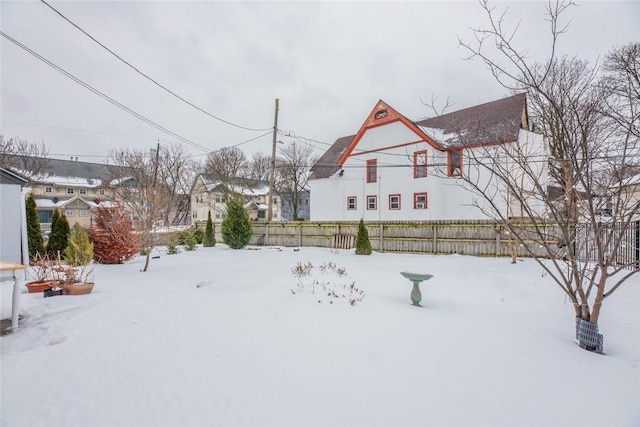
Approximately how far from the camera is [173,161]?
32.9m

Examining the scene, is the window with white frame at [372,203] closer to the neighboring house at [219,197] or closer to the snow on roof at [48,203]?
the neighboring house at [219,197]

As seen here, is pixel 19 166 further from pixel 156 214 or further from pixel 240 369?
pixel 240 369

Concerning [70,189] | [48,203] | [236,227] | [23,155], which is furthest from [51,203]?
[236,227]

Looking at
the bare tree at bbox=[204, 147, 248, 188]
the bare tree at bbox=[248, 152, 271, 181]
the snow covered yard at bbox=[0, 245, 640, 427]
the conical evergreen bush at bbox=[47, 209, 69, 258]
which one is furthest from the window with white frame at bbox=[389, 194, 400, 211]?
the bare tree at bbox=[248, 152, 271, 181]

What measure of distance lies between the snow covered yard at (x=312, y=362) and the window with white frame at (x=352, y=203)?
16.1m

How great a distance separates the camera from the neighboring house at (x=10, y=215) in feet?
25.1

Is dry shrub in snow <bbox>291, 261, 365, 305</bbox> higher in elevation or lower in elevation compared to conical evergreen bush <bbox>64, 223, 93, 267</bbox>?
lower

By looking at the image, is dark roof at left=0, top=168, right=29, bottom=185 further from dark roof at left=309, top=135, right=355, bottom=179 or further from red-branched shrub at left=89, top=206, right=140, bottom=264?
dark roof at left=309, top=135, right=355, bottom=179

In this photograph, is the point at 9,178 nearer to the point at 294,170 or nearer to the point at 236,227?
the point at 236,227

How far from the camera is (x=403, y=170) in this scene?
62.4 feet

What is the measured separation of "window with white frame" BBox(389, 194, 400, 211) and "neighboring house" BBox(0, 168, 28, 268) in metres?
17.6

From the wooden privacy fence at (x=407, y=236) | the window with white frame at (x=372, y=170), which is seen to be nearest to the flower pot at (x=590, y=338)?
the wooden privacy fence at (x=407, y=236)

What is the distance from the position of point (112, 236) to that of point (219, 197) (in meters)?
31.1

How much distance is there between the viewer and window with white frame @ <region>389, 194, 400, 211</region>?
761 inches
